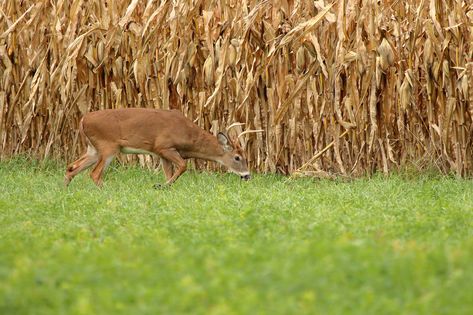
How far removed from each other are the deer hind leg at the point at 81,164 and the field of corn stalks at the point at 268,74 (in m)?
1.23

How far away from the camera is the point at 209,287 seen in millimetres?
5480

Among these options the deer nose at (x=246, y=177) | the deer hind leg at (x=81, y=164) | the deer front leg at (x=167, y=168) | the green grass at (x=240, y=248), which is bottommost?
the deer nose at (x=246, y=177)

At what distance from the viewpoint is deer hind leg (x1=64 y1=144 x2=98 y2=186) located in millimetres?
12680

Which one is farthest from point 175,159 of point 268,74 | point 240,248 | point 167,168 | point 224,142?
point 240,248

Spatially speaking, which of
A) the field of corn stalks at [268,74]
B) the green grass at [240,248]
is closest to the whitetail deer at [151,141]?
the field of corn stalks at [268,74]

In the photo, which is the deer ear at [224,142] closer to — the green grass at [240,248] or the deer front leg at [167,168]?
the deer front leg at [167,168]

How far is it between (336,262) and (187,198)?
15.9 feet

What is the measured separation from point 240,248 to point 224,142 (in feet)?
21.9

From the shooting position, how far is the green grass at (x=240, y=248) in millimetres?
5336

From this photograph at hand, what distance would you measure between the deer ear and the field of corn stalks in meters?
0.38

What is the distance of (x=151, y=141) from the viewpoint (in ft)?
42.6

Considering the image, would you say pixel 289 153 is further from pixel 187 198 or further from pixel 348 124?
pixel 187 198

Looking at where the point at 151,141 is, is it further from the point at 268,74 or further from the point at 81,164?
the point at 268,74

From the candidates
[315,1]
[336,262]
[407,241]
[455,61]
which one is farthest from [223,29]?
[336,262]
